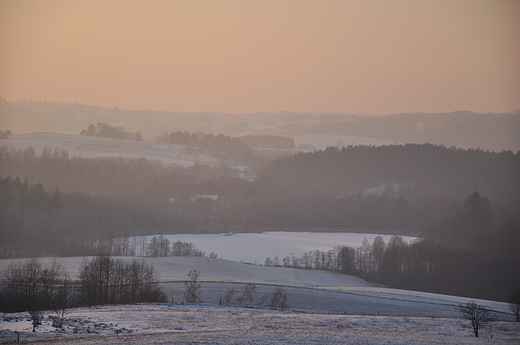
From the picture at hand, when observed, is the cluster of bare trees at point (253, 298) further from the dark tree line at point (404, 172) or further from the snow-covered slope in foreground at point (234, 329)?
the dark tree line at point (404, 172)

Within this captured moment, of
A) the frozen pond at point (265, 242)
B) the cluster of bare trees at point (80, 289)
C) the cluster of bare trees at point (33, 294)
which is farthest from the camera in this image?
the frozen pond at point (265, 242)

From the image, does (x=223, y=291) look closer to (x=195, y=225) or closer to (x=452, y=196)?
(x=195, y=225)

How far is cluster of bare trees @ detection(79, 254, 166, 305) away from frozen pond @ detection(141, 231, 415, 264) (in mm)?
30621

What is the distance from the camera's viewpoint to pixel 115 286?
43.2m

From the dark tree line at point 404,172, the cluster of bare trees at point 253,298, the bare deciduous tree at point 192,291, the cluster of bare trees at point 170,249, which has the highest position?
the dark tree line at point 404,172

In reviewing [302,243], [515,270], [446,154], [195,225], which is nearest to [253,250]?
[302,243]

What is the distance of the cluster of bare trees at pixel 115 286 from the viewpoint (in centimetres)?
4147

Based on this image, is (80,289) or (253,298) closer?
(80,289)

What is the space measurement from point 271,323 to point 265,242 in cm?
6350

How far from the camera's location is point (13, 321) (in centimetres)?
2702

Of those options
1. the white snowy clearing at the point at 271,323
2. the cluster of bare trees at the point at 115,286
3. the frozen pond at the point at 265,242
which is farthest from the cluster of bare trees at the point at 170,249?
the cluster of bare trees at the point at 115,286

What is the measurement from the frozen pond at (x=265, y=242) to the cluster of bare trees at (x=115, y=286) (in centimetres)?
3062

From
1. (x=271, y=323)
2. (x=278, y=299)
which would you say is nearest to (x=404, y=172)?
(x=278, y=299)

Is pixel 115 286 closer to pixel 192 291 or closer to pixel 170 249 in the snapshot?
pixel 192 291
